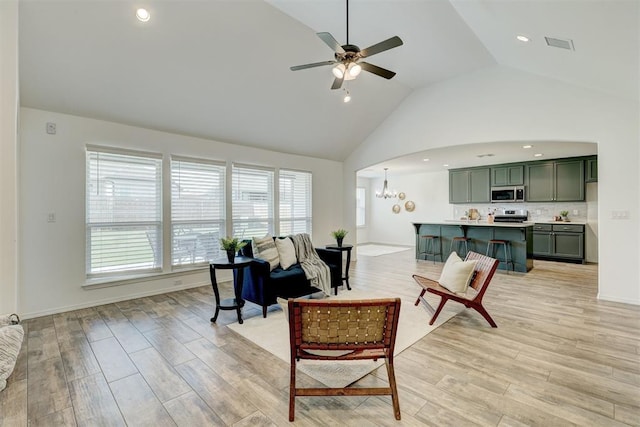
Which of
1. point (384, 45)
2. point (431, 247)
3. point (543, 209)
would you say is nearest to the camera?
point (384, 45)

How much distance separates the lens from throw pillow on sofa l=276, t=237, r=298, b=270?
4.09m

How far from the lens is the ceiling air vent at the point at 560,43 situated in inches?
118

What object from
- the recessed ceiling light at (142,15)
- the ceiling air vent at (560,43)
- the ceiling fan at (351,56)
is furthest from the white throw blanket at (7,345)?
the ceiling air vent at (560,43)

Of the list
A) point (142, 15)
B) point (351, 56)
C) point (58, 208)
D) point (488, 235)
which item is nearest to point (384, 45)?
point (351, 56)

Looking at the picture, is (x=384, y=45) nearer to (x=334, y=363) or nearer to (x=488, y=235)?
(x=334, y=363)

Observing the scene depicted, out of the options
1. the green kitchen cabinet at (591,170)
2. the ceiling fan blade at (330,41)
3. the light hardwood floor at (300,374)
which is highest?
the ceiling fan blade at (330,41)

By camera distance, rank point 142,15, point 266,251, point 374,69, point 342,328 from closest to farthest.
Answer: point 342,328
point 374,69
point 142,15
point 266,251

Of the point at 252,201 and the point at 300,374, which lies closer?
the point at 300,374

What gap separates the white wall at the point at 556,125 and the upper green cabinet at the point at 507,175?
11.6ft

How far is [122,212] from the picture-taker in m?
4.29

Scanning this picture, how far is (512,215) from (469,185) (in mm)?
1386

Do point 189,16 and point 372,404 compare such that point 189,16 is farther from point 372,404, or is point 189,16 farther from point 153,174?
point 372,404

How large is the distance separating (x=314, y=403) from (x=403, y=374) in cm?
79

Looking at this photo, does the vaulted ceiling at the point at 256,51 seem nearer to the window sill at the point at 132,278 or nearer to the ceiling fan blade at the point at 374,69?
the ceiling fan blade at the point at 374,69
